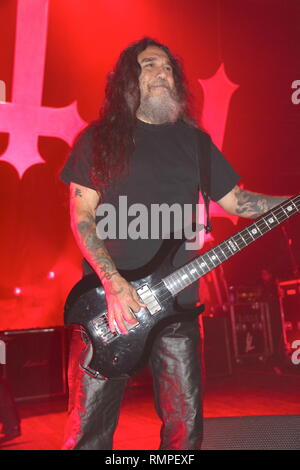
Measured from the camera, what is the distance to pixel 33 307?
8.43 metres

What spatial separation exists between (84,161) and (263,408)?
354 cm

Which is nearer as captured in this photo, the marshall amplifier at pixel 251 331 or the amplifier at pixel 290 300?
the amplifier at pixel 290 300

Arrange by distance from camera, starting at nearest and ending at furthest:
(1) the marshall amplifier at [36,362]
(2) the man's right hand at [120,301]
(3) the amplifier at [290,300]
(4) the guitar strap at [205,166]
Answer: (2) the man's right hand at [120,301] → (4) the guitar strap at [205,166] → (1) the marshall amplifier at [36,362] → (3) the amplifier at [290,300]

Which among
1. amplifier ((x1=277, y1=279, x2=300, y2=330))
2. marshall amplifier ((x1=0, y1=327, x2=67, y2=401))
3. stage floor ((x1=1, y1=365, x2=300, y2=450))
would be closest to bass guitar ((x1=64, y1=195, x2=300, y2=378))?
stage floor ((x1=1, y1=365, x2=300, y2=450))

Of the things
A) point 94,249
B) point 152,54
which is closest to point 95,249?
point 94,249

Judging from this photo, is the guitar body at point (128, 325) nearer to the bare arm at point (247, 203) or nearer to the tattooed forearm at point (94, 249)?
the tattooed forearm at point (94, 249)

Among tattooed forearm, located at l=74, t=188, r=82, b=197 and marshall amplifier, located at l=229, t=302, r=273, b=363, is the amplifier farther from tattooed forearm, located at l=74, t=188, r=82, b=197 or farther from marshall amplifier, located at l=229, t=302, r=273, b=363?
tattooed forearm, located at l=74, t=188, r=82, b=197

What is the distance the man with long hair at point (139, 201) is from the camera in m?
1.72

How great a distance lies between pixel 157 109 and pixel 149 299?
2.90 feet

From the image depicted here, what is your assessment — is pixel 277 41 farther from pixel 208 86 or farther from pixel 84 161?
pixel 84 161

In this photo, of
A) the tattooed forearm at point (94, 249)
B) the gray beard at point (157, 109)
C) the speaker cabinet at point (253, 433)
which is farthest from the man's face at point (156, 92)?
the speaker cabinet at point (253, 433)

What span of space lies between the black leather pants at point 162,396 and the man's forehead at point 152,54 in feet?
4.14

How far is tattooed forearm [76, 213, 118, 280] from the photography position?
1.72 m

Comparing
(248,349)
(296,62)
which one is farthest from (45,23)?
(248,349)
